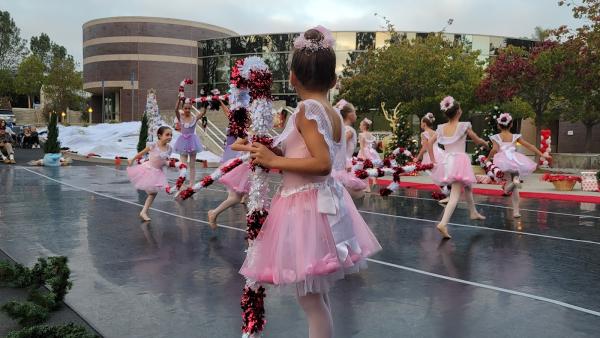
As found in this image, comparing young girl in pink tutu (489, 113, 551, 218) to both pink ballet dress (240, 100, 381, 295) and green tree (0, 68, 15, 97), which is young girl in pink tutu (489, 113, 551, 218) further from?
green tree (0, 68, 15, 97)

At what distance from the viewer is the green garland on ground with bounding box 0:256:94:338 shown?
387 cm

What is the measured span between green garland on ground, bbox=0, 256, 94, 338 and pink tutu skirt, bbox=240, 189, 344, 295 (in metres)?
1.67

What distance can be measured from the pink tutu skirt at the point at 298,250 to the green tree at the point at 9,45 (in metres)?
97.6

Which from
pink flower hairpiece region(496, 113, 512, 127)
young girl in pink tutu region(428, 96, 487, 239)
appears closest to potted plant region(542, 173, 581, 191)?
pink flower hairpiece region(496, 113, 512, 127)

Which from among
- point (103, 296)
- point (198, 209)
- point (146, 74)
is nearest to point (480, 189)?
point (198, 209)

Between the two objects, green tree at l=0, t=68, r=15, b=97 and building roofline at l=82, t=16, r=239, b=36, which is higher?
building roofline at l=82, t=16, r=239, b=36

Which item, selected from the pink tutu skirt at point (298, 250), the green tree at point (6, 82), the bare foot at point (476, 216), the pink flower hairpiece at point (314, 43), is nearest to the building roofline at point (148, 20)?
the green tree at point (6, 82)

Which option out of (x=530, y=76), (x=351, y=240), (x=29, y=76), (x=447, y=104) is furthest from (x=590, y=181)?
(x=29, y=76)

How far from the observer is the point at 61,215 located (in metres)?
10.0

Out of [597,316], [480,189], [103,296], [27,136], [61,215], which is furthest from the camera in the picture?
[27,136]

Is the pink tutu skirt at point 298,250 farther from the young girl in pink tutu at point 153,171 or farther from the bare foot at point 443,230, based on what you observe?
the young girl in pink tutu at point 153,171

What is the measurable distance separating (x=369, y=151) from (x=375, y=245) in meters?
11.4

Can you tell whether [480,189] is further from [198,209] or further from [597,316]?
[597,316]

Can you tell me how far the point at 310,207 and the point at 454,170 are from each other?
6138 mm
